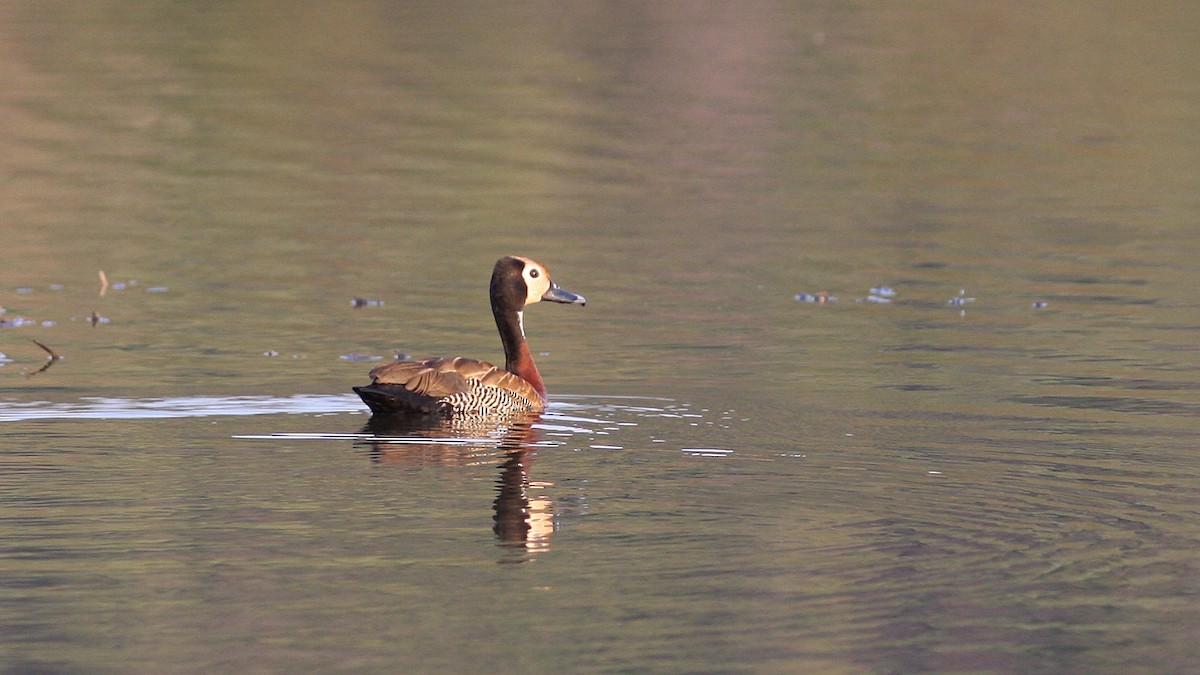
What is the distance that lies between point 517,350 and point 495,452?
2.31m

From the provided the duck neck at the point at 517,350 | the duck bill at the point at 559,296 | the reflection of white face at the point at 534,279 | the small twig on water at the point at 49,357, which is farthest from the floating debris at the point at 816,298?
the small twig on water at the point at 49,357

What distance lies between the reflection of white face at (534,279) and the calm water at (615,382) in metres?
0.61

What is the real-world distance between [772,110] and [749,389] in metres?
21.5

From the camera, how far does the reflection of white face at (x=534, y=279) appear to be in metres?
14.0

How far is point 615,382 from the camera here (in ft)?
45.2

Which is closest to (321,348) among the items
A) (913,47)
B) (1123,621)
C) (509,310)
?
(509,310)

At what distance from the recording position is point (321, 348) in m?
15.3

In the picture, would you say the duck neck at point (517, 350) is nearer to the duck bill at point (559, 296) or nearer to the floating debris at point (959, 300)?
the duck bill at point (559, 296)

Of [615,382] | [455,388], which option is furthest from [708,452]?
[615,382]

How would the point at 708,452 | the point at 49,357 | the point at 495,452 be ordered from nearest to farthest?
the point at 708,452
the point at 495,452
the point at 49,357

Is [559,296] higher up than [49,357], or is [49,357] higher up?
[559,296]

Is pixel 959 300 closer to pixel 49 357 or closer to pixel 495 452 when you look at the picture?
pixel 495 452

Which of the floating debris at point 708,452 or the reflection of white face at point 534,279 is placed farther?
the reflection of white face at point 534,279

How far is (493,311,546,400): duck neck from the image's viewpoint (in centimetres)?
1327
